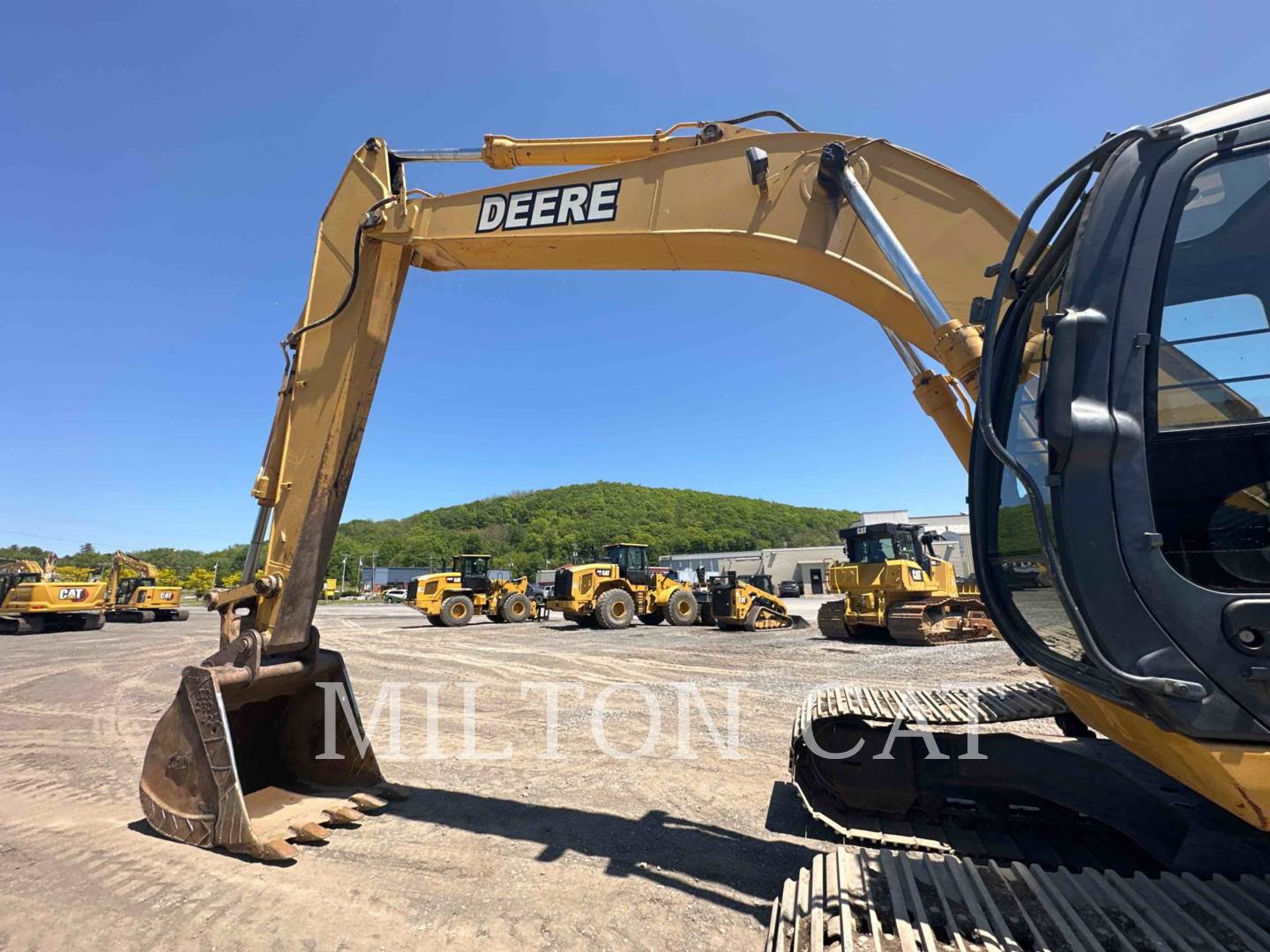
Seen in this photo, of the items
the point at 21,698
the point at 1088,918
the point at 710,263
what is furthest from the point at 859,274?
the point at 21,698

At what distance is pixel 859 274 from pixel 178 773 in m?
4.61

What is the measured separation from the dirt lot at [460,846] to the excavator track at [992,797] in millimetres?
414

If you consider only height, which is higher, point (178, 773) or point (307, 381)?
point (307, 381)

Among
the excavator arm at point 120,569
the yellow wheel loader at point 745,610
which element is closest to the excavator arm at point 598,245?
the yellow wheel loader at point 745,610

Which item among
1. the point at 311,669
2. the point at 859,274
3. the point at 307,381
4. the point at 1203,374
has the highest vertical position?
the point at 859,274

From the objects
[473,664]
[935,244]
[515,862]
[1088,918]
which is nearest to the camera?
[1088,918]

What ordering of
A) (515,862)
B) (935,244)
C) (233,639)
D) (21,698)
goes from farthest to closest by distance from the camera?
(21,698) → (233,639) → (515,862) → (935,244)

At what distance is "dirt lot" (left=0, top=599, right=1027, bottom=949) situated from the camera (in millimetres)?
2811

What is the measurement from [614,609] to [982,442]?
1845 centimetres

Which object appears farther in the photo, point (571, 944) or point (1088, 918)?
point (571, 944)

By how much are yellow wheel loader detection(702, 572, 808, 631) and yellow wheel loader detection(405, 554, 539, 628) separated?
8.15m

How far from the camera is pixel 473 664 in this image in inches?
460

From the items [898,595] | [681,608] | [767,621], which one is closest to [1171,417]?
[898,595]

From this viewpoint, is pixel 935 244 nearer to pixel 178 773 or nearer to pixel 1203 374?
pixel 1203 374
